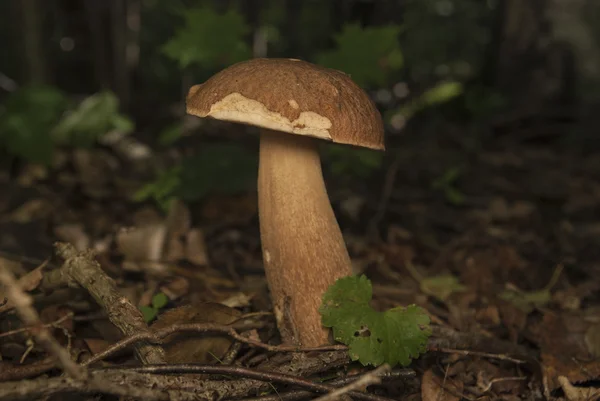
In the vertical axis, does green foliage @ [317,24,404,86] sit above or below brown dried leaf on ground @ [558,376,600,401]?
above

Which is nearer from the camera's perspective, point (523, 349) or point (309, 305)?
point (309, 305)

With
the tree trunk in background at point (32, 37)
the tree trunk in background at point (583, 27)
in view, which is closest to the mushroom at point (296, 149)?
the tree trunk in background at point (32, 37)

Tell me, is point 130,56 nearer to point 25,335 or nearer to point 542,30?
point 542,30

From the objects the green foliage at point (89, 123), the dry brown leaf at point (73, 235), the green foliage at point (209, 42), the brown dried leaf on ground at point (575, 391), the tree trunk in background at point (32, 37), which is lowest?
the brown dried leaf on ground at point (575, 391)

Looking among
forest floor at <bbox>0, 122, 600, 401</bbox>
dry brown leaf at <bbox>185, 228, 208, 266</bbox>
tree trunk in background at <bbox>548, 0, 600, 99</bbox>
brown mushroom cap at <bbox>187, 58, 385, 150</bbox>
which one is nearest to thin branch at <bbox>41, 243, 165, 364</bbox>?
forest floor at <bbox>0, 122, 600, 401</bbox>

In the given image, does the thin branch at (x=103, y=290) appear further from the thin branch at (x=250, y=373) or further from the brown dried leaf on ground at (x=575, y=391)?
the brown dried leaf on ground at (x=575, y=391)

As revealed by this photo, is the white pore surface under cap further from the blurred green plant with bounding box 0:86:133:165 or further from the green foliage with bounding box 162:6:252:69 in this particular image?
the blurred green plant with bounding box 0:86:133:165

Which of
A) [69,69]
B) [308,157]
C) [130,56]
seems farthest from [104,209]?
[69,69]
